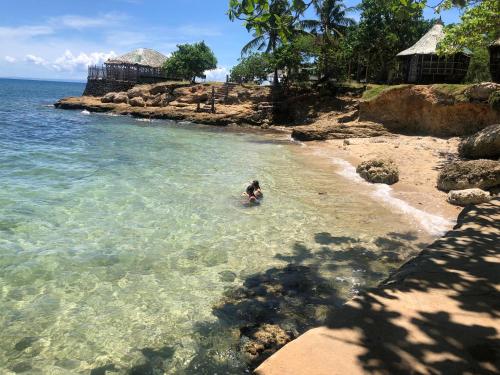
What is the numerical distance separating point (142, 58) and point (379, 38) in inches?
1269

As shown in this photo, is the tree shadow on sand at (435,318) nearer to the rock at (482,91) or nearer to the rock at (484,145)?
the rock at (484,145)

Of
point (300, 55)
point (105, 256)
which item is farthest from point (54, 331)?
point (300, 55)

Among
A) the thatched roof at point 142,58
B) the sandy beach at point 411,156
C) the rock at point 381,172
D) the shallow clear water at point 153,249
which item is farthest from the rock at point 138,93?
the rock at point 381,172

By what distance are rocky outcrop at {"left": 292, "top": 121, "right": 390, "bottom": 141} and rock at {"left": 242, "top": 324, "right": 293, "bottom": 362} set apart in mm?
20207

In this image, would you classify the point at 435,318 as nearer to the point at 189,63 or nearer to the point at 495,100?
the point at 495,100

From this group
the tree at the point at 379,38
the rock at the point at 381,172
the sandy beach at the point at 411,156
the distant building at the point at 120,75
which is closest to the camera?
the sandy beach at the point at 411,156

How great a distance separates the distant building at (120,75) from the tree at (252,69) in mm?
9615

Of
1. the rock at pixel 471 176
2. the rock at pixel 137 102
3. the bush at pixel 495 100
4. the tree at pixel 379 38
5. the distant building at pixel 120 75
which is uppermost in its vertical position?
the tree at pixel 379 38

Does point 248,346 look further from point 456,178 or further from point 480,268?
point 456,178

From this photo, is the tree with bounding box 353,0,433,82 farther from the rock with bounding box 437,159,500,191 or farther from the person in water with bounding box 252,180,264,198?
the person in water with bounding box 252,180,264,198

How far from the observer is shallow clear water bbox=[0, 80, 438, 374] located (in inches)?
193

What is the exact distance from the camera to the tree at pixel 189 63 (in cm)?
4409

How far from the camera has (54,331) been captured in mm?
5125

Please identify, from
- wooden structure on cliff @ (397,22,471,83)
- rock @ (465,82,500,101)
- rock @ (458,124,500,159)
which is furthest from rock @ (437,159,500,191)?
wooden structure on cliff @ (397,22,471,83)
